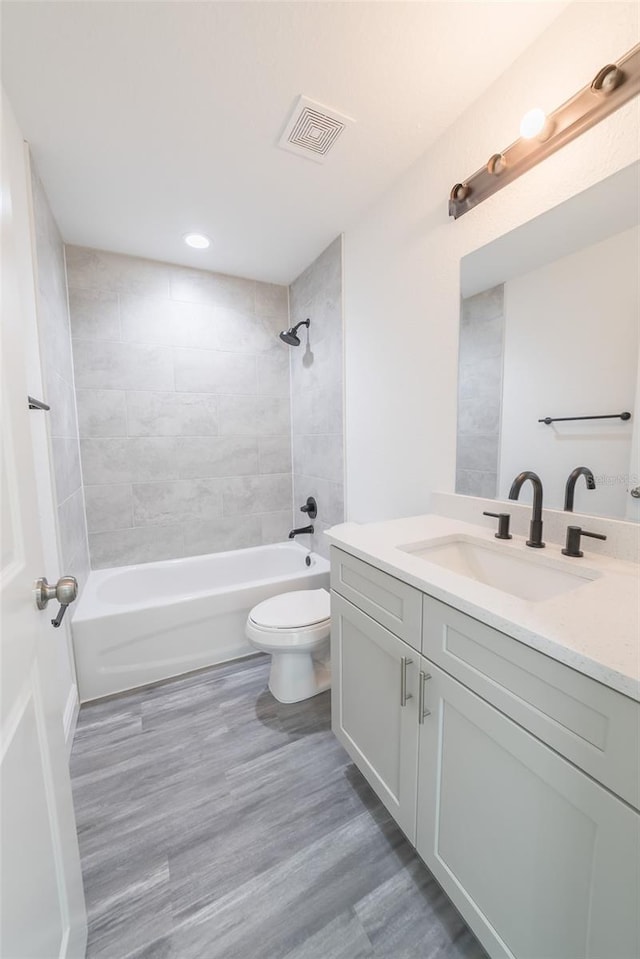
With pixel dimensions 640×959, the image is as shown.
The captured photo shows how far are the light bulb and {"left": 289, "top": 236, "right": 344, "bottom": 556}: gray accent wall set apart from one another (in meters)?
1.18

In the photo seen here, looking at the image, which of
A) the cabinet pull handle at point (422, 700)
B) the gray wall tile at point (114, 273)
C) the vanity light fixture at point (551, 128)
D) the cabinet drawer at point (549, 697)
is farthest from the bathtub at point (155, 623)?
the vanity light fixture at point (551, 128)

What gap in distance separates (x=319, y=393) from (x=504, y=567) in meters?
1.70

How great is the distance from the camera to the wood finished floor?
91cm

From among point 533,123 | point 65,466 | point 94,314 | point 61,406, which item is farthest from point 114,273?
point 533,123

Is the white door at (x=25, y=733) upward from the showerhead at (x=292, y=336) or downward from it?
downward

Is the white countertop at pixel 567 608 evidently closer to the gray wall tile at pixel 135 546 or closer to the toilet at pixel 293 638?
the toilet at pixel 293 638

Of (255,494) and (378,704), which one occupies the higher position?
(255,494)

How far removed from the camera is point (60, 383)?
1839 mm

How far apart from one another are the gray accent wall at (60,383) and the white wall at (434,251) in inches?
59.4

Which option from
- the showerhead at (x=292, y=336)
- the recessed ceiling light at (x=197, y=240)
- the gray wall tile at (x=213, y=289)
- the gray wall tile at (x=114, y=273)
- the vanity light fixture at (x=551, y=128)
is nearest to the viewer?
the vanity light fixture at (x=551, y=128)

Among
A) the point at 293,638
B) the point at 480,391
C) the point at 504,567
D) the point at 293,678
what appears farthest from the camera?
the point at 293,678

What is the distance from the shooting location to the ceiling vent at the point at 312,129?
1.29 meters

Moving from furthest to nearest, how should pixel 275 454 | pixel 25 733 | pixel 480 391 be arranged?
pixel 275 454 < pixel 480 391 < pixel 25 733

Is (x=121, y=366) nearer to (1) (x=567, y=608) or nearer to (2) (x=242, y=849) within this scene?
(2) (x=242, y=849)
